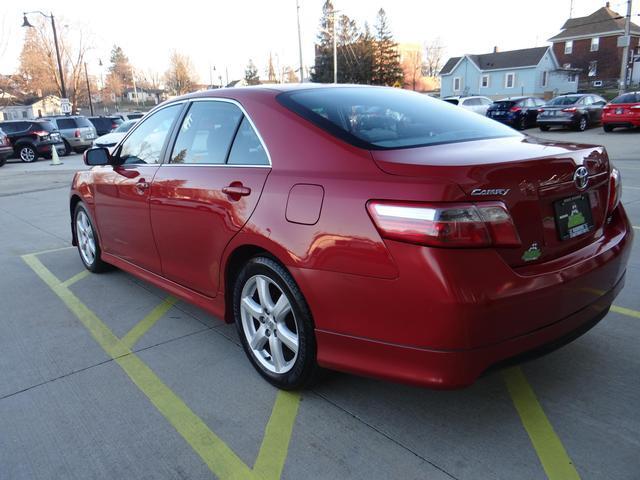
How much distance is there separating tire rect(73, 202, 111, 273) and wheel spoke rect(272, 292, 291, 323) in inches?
113

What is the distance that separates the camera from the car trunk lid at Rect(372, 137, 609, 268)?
2174 mm

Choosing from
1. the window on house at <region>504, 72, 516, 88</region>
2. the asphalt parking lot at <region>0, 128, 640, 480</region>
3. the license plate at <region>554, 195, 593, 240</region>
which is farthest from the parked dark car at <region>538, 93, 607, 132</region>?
the window on house at <region>504, 72, 516, 88</region>

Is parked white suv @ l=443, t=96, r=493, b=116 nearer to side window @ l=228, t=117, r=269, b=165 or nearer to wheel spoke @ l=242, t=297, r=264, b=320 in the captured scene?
side window @ l=228, t=117, r=269, b=165

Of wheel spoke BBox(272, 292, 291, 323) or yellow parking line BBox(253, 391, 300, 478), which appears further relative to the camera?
wheel spoke BBox(272, 292, 291, 323)

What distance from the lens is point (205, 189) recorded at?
322 cm

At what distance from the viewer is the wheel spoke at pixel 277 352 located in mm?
2932

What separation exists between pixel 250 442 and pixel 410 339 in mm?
979

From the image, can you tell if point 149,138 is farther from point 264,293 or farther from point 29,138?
point 29,138

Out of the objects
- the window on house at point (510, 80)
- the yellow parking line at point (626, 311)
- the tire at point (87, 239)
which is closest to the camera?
the yellow parking line at point (626, 311)

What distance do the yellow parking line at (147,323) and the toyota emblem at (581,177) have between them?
296 cm

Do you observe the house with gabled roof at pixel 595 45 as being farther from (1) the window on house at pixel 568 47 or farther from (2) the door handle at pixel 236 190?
(2) the door handle at pixel 236 190

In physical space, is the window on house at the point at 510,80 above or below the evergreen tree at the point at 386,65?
below

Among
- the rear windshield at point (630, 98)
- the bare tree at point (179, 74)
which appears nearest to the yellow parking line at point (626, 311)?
the rear windshield at point (630, 98)

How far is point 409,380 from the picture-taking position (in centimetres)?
230
